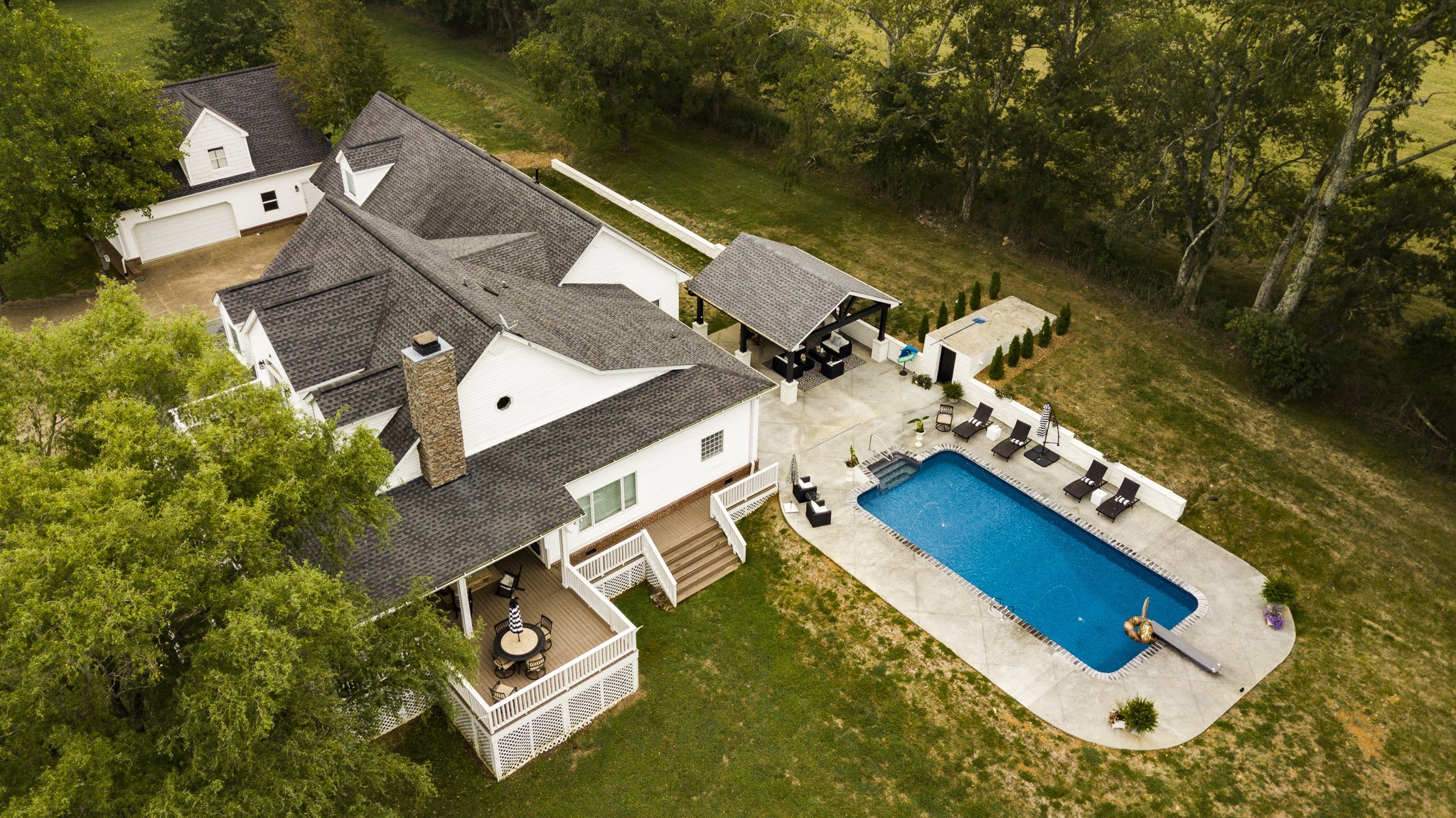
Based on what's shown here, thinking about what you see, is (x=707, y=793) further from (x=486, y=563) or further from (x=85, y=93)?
(x=85, y=93)

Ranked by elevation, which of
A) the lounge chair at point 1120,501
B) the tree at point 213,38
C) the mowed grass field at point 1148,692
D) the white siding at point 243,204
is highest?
the tree at point 213,38

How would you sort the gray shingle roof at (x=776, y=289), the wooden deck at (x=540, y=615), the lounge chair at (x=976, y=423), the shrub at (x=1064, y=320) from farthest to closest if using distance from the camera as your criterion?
1. the shrub at (x=1064, y=320)
2. the gray shingle roof at (x=776, y=289)
3. the lounge chair at (x=976, y=423)
4. the wooden deck at (x=540, y=615)

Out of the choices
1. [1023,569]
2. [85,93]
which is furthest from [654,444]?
[85,93]

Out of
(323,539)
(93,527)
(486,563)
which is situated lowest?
(486,563)

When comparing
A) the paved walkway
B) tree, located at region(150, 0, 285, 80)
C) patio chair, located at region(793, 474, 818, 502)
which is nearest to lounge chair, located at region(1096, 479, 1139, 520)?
patio chair, located at region(793, 474, 818, 502)

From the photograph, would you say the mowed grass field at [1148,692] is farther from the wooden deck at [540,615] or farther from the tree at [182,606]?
the tree at [182,606]

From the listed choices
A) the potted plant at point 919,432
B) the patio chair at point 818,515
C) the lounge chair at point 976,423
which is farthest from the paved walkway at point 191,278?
the lounge chair at point 976,423
